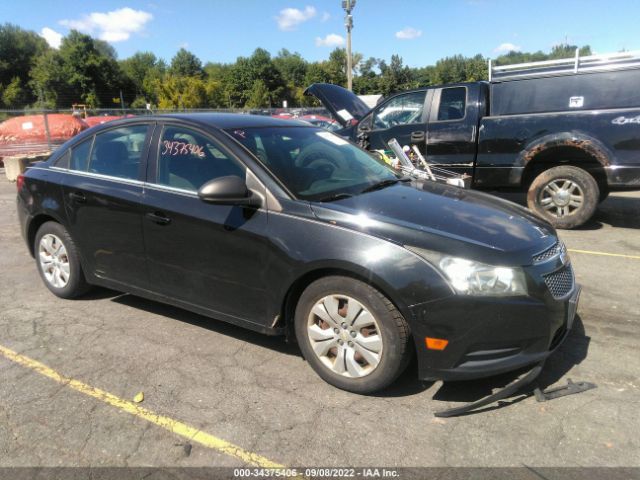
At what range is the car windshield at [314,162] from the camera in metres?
3.33

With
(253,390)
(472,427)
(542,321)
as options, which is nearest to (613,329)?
(542,321)

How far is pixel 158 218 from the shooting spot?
11.7 ft

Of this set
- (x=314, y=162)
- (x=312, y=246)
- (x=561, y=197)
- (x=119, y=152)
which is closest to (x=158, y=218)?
(x=119, y=152)

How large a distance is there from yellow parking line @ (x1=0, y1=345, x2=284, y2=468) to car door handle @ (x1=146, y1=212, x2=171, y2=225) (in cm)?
117

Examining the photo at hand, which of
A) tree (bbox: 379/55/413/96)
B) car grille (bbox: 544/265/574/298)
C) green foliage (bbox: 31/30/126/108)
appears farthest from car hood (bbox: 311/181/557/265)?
tree (bbox: 379/55/413/96)

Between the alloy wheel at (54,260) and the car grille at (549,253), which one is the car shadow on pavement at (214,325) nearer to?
the alloy wheel at (54,260)

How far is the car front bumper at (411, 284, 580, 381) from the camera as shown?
2.59 m

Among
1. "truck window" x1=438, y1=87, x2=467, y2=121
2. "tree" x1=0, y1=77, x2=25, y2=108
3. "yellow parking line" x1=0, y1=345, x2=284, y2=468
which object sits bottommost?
"yellow parking line" x1=0, y1=345, x2=284, y2=468

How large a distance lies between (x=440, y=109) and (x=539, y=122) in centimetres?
150

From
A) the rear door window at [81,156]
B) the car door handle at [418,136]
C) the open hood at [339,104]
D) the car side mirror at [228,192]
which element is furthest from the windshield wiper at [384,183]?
the open hood at [339,104]

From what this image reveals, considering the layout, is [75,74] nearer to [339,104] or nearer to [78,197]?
[339,104]

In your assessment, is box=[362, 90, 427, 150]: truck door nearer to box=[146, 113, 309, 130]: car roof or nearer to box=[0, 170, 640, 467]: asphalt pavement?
box=[146, 113, 309, 130]: car roof

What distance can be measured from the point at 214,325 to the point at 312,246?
1.48 m

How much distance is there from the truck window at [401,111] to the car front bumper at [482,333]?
5.74 metres
